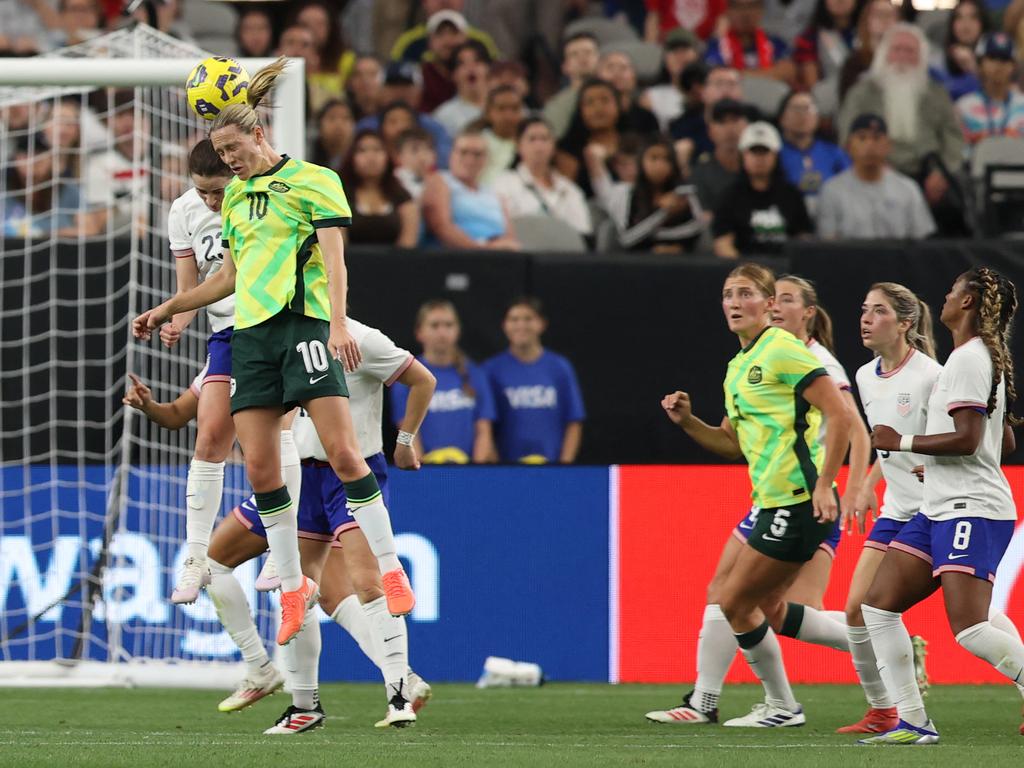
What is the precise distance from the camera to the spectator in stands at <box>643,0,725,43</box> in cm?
1716

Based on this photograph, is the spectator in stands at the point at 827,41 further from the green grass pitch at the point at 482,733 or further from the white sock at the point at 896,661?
the white sock at the point at 896,661

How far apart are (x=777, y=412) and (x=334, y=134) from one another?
22.1 feet

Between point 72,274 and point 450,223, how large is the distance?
297 centimetres

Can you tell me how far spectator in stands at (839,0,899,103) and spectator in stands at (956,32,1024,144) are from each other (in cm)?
94

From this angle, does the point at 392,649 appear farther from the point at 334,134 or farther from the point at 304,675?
the point at 334,134

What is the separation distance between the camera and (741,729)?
8.36m

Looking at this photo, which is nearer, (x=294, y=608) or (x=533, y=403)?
(x=294, y=608)

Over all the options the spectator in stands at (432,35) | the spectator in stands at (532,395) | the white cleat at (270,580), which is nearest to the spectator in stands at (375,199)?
the spectator in stands at (532,395)

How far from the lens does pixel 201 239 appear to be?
8266mm

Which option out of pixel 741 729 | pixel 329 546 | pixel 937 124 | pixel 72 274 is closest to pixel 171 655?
pixel 72 274

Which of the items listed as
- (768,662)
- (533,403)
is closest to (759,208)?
(533,403)

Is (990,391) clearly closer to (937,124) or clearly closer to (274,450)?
(274,450)

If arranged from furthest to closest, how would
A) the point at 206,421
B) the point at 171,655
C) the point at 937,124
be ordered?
1. the point at 937,124
2. the point at 171,655
3. the point at 206,421

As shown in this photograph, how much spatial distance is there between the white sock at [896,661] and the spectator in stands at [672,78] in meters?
8.70
